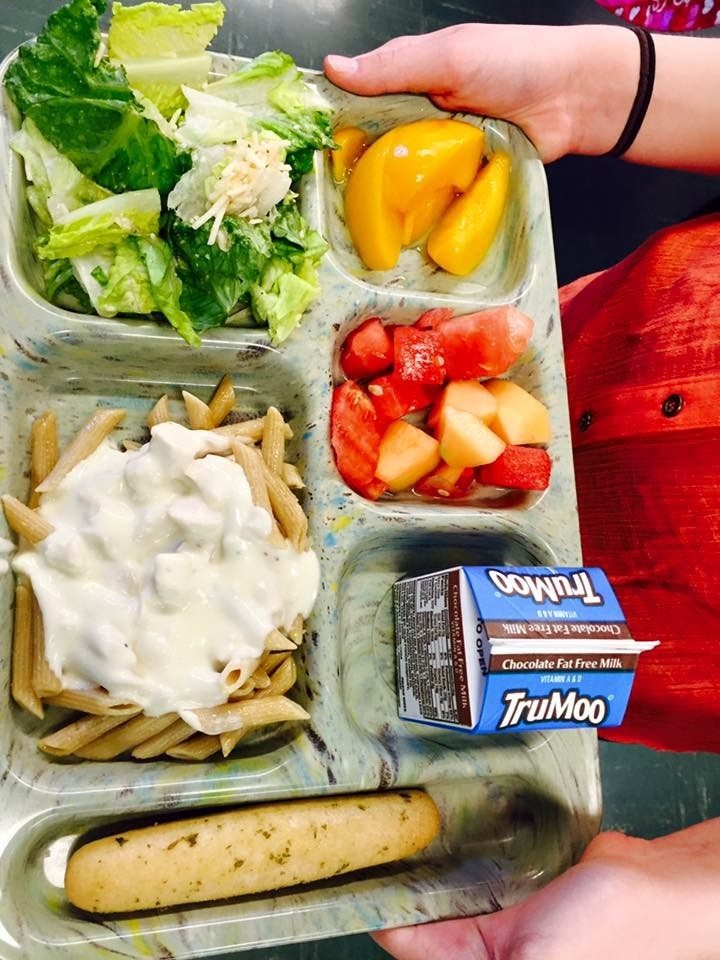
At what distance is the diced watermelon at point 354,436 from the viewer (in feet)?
5.47

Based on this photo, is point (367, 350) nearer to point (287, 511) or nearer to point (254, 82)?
point (287, 511)

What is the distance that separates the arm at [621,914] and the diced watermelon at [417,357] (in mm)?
1097

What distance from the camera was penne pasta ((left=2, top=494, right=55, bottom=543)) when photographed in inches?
55.3

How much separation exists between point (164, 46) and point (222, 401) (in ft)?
2.42

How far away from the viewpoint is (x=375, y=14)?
2.44 meters

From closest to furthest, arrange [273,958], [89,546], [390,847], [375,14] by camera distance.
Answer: [89,546] < [390,847] < [273,958] < [375,14]

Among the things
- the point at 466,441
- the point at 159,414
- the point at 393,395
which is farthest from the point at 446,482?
the point at 159,414

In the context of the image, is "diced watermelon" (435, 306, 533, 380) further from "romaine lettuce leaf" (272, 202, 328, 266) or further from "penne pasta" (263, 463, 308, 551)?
"penne pasta" (263, 463, 308, 551)

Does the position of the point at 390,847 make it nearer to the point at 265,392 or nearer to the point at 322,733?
the point at 322,733

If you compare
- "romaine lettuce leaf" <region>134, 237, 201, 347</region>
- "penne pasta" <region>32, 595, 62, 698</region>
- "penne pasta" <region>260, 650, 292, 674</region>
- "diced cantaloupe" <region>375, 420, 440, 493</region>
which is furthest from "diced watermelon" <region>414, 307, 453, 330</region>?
"penne pasta" <region>32, 595, 62, 698</region>

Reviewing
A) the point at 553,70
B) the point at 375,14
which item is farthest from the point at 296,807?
the point at 375,14

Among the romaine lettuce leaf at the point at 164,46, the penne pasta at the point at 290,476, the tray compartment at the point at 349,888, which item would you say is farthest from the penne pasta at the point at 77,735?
the romaine lettuce leaf at the point at 164,46

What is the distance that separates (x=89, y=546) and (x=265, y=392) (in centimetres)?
56

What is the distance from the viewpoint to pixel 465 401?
177 centimetres
